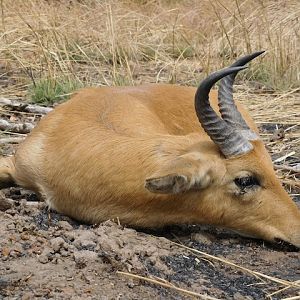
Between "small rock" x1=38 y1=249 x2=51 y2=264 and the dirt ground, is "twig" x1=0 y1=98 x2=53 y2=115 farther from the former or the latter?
"small rock" x1=38 y1=249 x2=51 y2=264

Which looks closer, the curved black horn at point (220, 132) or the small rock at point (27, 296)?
the small rock at point (27, 296)

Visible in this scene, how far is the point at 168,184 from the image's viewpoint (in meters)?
4.69

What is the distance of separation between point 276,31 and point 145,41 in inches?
82.9

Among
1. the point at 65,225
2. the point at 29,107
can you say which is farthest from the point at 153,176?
the point at 29,107

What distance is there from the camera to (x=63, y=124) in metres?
5.62

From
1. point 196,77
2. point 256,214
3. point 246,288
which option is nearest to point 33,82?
point 196,77

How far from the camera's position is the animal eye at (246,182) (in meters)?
5.07

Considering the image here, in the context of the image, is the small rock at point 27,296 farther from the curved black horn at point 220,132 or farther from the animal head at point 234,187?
the curved black horn at point 220,132

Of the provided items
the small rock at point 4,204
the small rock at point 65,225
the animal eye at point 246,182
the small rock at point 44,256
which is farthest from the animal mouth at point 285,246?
the small rock at point 4,204

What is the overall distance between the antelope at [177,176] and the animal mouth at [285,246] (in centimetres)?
3

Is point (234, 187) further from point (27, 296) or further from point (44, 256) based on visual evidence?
point (27, 296)

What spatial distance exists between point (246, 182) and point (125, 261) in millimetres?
1053

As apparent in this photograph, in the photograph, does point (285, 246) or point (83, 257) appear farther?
point (285, 246)

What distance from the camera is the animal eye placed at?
507 cm
